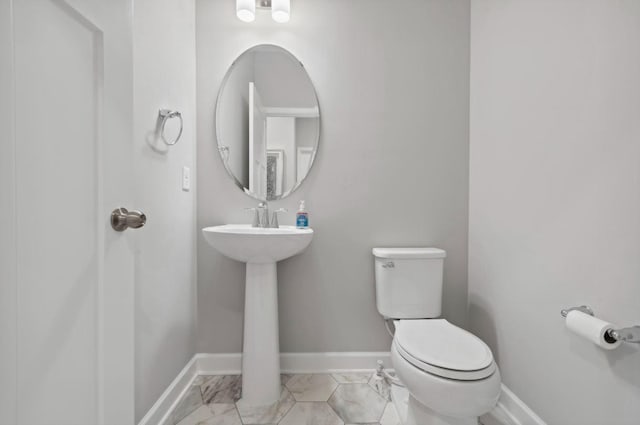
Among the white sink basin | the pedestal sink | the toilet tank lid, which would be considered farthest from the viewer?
the toilet tank lid

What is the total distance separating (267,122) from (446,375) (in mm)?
1464

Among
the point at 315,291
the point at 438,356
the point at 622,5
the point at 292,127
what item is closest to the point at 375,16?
the point at 292,127

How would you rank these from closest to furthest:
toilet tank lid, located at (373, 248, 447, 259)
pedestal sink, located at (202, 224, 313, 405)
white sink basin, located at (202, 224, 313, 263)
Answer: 1. white sink basin, located at (202, 224, 313, 263)
2. pedestal sink, located at (202, 224, 313, 405)
3. toilet tank lid, located at (373, 248, 447, 259)

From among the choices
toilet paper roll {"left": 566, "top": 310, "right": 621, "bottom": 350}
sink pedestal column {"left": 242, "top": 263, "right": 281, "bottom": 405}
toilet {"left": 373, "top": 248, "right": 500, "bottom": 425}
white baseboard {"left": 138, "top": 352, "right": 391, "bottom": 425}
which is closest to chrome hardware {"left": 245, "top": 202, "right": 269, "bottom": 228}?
sink pedestal column {"left": 242, "top": 263, "right": 281, "bottom": 405}

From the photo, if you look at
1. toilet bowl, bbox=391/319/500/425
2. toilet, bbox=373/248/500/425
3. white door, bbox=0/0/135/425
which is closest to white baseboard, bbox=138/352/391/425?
toilet, bbox=373/248/500/425

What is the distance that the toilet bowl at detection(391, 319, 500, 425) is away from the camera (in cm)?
95

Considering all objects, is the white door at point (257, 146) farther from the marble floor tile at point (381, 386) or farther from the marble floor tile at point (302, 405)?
the marble floor tile at point (381, 386)

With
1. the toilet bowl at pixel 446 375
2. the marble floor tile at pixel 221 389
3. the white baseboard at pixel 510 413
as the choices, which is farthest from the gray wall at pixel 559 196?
the marble floor tile at pixel 221 389

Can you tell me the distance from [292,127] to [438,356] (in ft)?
4.34

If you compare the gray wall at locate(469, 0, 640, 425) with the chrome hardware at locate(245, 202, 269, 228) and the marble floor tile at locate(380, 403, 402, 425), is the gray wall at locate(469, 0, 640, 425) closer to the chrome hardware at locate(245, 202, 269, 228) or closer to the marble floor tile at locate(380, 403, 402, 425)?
the marble floor tile at locate(380, 403, 402, 425)

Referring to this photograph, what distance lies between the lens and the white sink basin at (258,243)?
1269 mm

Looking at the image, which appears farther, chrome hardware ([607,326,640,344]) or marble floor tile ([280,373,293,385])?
marble floor tile ([280,373,293,385])

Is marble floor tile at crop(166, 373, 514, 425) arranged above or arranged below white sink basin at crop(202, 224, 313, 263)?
below

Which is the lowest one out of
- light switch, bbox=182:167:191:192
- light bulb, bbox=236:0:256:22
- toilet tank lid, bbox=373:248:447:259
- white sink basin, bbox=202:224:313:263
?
toilet tank lid, bbox=373:248:447:259
